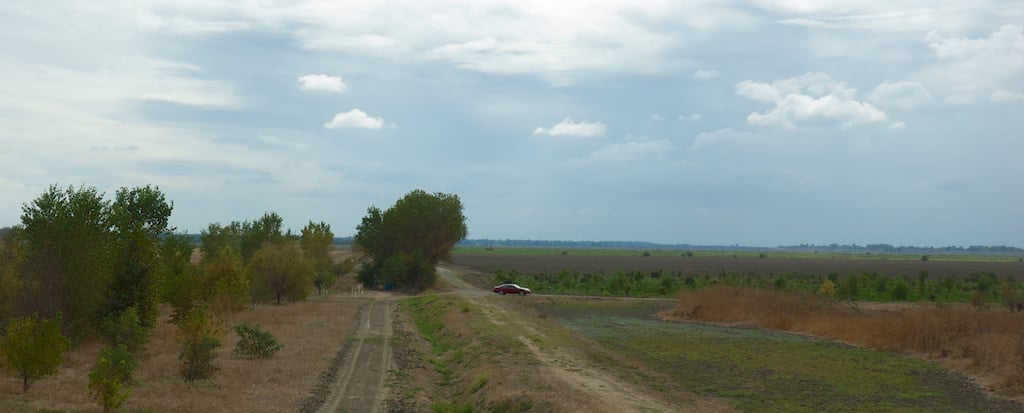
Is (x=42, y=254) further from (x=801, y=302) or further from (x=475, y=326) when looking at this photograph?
(x=801, y=302)

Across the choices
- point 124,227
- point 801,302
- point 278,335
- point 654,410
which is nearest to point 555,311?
point 801,302

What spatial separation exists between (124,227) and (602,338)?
75.2 ft

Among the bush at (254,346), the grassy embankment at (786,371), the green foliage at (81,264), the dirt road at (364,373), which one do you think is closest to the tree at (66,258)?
the green foliage at (81,264)

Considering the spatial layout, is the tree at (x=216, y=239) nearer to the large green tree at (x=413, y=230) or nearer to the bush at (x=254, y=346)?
the large green tree at (x=413, y=230)

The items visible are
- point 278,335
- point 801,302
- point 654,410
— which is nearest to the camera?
point 654,410

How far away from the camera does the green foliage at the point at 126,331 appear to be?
32062mm

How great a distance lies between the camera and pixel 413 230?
101 m

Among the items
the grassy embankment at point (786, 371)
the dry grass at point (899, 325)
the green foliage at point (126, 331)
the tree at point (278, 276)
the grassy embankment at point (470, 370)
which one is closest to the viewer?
the grassy embankment at point (470, 370)

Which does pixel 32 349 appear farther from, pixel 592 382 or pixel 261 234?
pixel 261 234

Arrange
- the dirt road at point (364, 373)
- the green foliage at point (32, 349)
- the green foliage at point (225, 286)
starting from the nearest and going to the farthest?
the green foliage at point (32, 349)
the dirt road at point (364, 373)
the green foliage at point (225, 286)

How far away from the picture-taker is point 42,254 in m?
30.7

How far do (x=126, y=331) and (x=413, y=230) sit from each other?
6946cm

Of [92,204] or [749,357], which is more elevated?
[92,204]

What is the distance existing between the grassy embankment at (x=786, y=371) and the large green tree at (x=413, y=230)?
A: 52.5 metres
